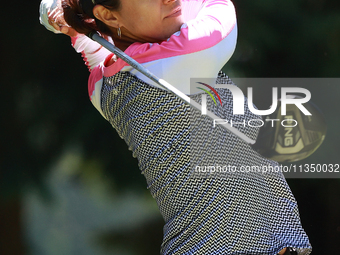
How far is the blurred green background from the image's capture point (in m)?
1.81

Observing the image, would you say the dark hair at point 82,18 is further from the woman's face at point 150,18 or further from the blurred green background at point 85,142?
the blurred green background at point 85,142

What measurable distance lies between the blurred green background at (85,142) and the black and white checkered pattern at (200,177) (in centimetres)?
82

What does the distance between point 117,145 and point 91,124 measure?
0.13 m

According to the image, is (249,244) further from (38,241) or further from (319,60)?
(38,241)

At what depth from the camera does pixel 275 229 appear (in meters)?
1.05

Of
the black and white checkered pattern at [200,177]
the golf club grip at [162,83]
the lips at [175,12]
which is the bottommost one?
the black and white checkered pattern at [200,177]

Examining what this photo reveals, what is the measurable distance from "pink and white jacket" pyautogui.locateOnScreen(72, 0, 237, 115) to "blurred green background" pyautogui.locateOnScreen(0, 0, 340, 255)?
875 mm

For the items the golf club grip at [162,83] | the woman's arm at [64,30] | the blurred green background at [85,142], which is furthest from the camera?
the blurred green background at [85,142]

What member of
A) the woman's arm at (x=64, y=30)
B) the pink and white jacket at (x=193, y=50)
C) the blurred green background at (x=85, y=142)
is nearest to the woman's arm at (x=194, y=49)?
the pink and white jacket at (x=193, y=50)

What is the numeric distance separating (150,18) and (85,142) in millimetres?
1021

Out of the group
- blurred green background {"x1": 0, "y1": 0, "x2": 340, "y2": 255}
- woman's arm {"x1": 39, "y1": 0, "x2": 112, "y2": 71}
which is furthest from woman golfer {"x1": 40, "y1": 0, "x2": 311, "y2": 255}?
blurred green background {"x1": 0, "y1": 0, "x2": 340, "y2": 255}

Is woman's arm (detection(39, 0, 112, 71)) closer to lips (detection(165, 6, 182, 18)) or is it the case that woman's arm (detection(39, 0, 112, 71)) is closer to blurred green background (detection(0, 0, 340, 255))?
lips (detection(165, 6, 182, 18))

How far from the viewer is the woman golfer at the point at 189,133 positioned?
0.96 metres

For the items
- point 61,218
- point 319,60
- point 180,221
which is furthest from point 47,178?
point 319,60
